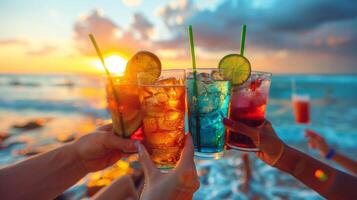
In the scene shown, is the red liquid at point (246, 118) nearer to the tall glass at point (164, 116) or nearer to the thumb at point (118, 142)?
the tall glass at point (164, 116)

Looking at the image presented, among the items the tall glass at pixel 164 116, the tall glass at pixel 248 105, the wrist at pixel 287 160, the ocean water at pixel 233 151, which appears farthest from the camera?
the ocean water at pixel 233 151

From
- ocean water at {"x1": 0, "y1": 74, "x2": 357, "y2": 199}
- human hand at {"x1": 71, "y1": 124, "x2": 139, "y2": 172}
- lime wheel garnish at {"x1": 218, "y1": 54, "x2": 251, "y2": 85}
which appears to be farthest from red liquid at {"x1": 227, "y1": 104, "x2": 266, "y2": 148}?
ocean water at {"x1": 0, "y1": 74, "x2": 357, "y2": 199}

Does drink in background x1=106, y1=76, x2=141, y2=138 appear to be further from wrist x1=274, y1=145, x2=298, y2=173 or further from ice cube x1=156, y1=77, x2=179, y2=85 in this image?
wrist x1=274, y1=145, x2=298, y2=173

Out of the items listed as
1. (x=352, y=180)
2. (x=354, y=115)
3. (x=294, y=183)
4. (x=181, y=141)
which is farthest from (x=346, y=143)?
(x=181, y=141)

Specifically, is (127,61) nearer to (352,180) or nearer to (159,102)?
(159,102)

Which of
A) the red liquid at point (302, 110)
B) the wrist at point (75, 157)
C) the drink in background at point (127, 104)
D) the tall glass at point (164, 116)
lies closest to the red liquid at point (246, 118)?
the tall glass at point (164, 116)
